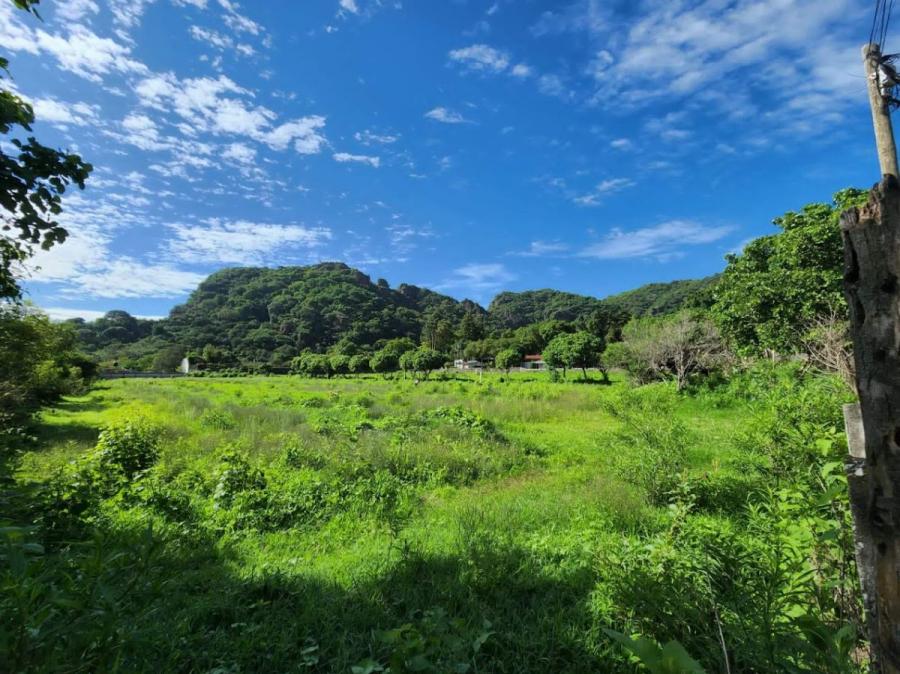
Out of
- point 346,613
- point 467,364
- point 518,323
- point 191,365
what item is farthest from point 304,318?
point 346,613

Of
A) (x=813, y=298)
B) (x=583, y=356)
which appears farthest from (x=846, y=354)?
(x=583, y=356)

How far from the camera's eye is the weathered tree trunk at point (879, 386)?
111 cm

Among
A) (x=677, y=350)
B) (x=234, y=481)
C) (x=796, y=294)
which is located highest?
(x=796, y=294)

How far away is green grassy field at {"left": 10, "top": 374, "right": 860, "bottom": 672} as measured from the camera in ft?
8.48

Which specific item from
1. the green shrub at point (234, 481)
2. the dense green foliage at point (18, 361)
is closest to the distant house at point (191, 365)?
the dense green foliage at point (18, 361)

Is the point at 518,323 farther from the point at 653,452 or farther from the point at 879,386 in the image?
the point at 879,386

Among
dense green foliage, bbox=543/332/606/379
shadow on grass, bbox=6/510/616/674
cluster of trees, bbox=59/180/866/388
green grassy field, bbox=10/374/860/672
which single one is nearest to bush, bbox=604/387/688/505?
green grassy field, bbox=10/374/860/672

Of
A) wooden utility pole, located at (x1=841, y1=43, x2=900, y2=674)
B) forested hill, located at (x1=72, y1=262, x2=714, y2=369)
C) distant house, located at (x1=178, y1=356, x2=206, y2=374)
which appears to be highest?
forested hill, located at (x1=72, y1=262, x2=714, y2=369)

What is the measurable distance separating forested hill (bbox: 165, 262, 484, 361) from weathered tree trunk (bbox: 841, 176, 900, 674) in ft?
267

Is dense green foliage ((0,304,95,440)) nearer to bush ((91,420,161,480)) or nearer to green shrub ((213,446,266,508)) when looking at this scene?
bush ((91,420,161,480))

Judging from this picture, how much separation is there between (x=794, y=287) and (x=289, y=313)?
9695 cm

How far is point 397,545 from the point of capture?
4.47 m

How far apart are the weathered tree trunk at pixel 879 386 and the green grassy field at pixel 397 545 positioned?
1253 millimetres

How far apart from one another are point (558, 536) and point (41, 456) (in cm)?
996
